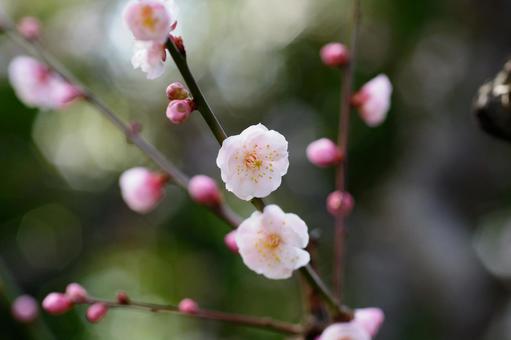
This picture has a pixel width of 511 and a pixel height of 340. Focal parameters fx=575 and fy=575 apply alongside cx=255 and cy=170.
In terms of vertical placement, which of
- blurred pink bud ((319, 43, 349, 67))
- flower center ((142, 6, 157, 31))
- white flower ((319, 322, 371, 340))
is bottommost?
white flower ((319, 322, 371, 340))

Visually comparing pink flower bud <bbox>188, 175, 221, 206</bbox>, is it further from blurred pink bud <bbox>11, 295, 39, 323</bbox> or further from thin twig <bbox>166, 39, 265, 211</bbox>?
blurred pink bud <bbox>11, 295, 39, 323</bbox>

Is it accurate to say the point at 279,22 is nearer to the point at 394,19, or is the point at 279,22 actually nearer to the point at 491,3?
the point at 394,19

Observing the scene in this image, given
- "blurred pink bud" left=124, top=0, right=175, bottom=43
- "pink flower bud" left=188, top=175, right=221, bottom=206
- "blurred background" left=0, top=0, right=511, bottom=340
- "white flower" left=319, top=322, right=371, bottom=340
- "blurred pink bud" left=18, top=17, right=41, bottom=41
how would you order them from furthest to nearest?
1. "blurred background" left=0, top=0, right=511, bottom=340
2. "blurred pink bud" left=18, top=17, right=41, bottom=41
3. "pink flower bud" left=188, top=175, right=221, bottom=206
4. "white flower" left=319, top=322, right=371, bottom=340
5. "blurred pink bud" left=124, top=0, right=175, bottom=43

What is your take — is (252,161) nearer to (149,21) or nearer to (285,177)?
(149,21)

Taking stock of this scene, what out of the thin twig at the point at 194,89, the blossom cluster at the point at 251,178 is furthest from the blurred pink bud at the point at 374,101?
the thin twig at the point at 194,89

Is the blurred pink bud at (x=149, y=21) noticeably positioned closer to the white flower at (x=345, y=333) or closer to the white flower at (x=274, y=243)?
the white flower at (x=274, y=243)

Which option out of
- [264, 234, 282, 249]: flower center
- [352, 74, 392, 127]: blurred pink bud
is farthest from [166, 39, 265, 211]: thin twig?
[352, 74, 392, 127]: blurred pink bud

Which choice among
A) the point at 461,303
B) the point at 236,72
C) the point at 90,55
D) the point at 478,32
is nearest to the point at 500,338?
the point at 461,303

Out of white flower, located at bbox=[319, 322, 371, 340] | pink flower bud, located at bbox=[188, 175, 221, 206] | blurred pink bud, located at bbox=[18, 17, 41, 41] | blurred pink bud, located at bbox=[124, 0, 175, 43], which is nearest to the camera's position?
blurred pink bud, located at bbox=[124, 0, 175, 43]
